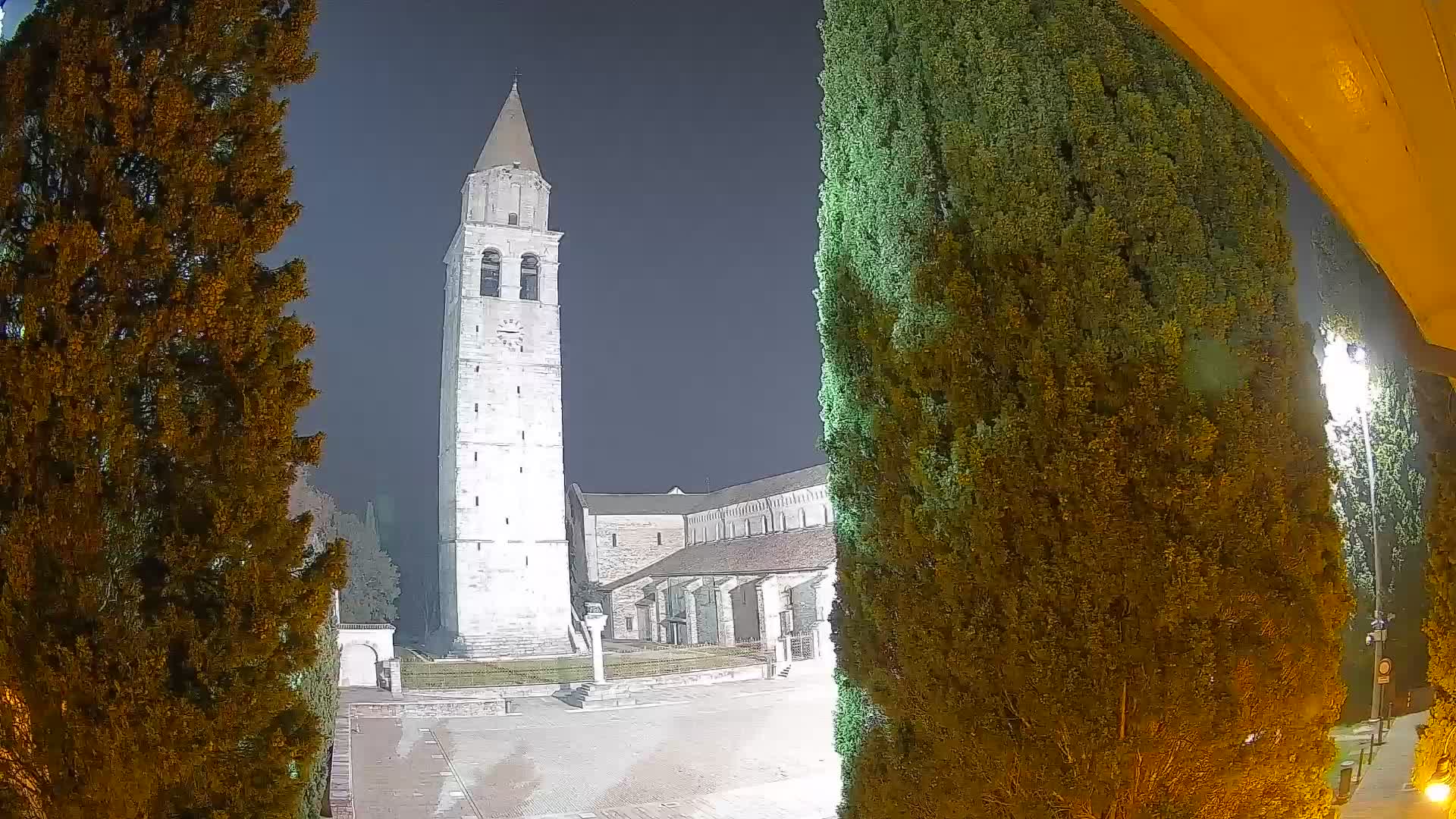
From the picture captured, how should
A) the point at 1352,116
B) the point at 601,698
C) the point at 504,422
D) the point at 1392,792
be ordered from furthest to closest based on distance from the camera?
the point at 504,422, the point at 601,698, the point at 1392,792, the point at 1352,116

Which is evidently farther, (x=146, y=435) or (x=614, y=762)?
(x=614, y=762)

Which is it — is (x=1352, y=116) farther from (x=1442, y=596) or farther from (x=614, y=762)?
(x=614, y=762)

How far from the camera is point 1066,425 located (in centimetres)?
393

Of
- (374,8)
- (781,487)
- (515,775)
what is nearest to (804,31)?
(781,487)

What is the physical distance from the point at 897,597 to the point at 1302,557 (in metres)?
1.86

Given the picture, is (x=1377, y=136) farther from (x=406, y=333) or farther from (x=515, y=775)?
(x=406, y=333)

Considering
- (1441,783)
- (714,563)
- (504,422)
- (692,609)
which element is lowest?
(692,609)

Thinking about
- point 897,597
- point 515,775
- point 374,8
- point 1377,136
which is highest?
point 374,8

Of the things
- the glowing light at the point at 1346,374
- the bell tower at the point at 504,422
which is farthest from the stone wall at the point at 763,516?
the glowing light at the point at 1346,374

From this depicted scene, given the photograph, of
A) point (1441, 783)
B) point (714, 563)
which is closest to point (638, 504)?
point (714, 563)

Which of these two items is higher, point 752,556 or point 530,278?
point 530,278

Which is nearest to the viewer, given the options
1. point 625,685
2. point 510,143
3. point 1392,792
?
point 1392,792

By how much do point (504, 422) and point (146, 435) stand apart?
32.9 m

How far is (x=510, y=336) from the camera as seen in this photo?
116 feet
